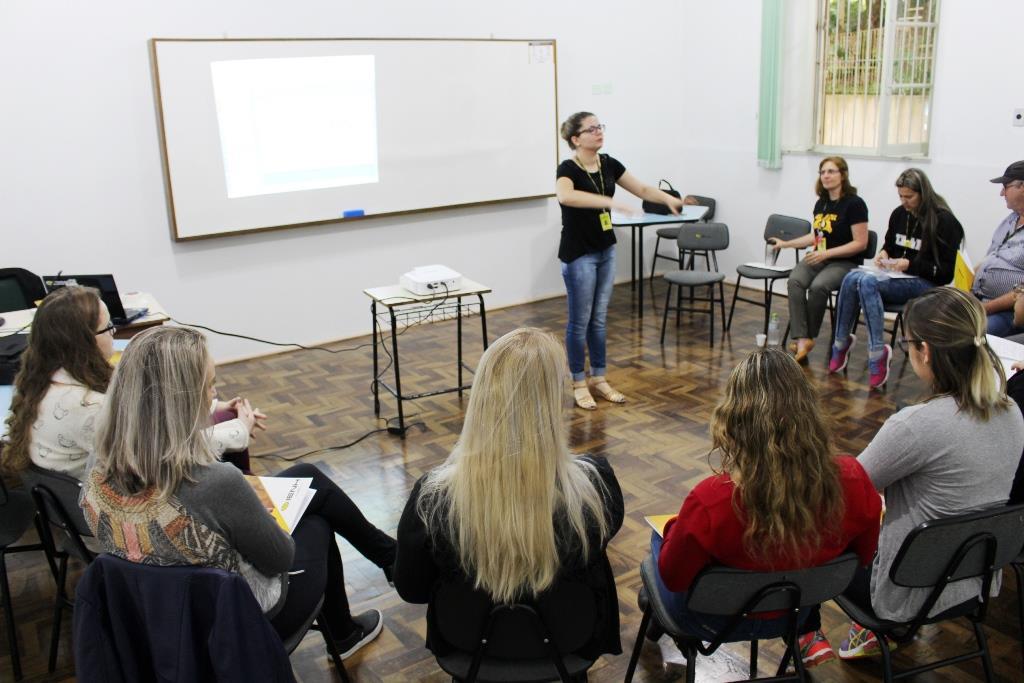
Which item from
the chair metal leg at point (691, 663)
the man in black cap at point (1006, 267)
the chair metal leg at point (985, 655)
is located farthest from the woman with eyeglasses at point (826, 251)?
the chair metal leg at point (691, 663)

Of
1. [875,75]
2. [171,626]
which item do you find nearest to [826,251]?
[875,75]

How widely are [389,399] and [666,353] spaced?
1.80m

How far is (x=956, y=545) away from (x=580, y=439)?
2314mm

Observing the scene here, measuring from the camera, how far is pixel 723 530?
5.78 feet

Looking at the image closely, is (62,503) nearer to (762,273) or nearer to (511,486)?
(511,486)

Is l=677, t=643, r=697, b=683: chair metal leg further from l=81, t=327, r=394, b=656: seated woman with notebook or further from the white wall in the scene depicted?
the white wall

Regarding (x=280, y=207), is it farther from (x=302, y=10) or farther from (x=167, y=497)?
(x=167, y=497)

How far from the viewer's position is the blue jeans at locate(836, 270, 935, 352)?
15.6 feet

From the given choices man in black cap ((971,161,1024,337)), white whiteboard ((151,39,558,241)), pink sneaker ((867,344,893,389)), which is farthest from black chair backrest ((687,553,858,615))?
white whiteboard ((151,39,558,241))

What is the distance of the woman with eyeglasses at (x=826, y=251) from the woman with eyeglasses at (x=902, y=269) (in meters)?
0.18

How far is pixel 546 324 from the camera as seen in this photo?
20.5 feet

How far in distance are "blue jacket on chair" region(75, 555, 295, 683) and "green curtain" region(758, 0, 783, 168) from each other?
18.9 ft

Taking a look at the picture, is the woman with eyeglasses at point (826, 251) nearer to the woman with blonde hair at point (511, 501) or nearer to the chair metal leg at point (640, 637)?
the chair metal leg at point (640, 637)

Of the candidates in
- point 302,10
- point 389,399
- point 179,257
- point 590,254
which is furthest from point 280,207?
point 590,254
